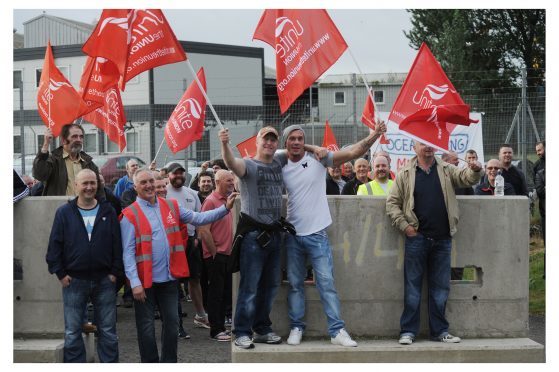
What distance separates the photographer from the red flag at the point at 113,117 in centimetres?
1342

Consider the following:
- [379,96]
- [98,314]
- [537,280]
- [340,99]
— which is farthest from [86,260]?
[379,96]

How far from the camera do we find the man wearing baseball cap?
8289 mm

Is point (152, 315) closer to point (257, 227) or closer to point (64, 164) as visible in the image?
point (257, 227)

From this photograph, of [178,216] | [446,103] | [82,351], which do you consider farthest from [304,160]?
[82,351]

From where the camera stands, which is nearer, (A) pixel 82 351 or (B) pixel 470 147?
(A) pixel 82 351

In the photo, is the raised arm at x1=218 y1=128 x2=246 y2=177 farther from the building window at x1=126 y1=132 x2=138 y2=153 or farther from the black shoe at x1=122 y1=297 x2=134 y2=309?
the building window at x1=126 y1=132 x2=138 y2=153

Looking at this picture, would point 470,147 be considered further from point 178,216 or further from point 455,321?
point 178,216

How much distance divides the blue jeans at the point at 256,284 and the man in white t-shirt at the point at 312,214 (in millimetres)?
216

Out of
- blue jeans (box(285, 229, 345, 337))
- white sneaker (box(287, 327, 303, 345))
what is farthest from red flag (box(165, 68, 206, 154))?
white sneaker (box(287, 327, 303, 345))

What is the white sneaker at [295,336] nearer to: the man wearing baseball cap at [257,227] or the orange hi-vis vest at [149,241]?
the man wearing baseball cap at [257,227]

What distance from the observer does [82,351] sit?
819 cm

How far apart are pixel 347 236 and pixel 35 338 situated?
3.22m

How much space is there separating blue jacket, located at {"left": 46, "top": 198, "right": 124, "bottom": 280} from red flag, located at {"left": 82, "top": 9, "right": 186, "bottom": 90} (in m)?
1.64

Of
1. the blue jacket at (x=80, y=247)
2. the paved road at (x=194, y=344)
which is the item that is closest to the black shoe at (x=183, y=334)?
the paved road at (x=194, y=344)
